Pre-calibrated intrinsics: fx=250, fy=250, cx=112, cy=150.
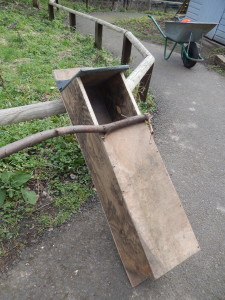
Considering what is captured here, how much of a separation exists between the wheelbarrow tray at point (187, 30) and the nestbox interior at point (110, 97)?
3.82 metres

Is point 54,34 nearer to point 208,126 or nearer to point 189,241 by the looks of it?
point 208,126

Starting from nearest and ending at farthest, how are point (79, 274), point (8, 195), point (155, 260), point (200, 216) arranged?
1. point (155, 260)
2. point (79, 274)
3. point (8, 195)
4. point (200, 216)

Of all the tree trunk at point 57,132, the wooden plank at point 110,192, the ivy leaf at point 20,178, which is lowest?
the ivy leaf at point 20,178

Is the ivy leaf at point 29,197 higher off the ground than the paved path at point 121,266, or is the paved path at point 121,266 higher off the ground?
the ivy leaf at point 29,197

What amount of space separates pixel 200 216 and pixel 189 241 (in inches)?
33.9

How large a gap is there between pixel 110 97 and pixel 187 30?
13.3ft

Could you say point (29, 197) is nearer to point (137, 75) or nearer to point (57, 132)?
point (57, 132)

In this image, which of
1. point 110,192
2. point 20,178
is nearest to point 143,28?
point 20,178

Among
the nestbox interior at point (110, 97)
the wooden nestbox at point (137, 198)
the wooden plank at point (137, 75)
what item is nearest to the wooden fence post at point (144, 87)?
the wooden plank at point (137, 75)

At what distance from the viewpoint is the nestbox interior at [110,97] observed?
217 cm

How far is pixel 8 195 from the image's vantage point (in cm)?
235

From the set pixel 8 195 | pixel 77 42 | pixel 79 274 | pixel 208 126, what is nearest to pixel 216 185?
pixel 208 126

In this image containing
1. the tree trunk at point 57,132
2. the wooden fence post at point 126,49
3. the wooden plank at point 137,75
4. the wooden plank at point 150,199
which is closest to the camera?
the tree trunk at point 57,132

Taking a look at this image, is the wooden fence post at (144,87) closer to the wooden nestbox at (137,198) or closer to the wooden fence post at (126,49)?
the wooden fence post at (126,49)
